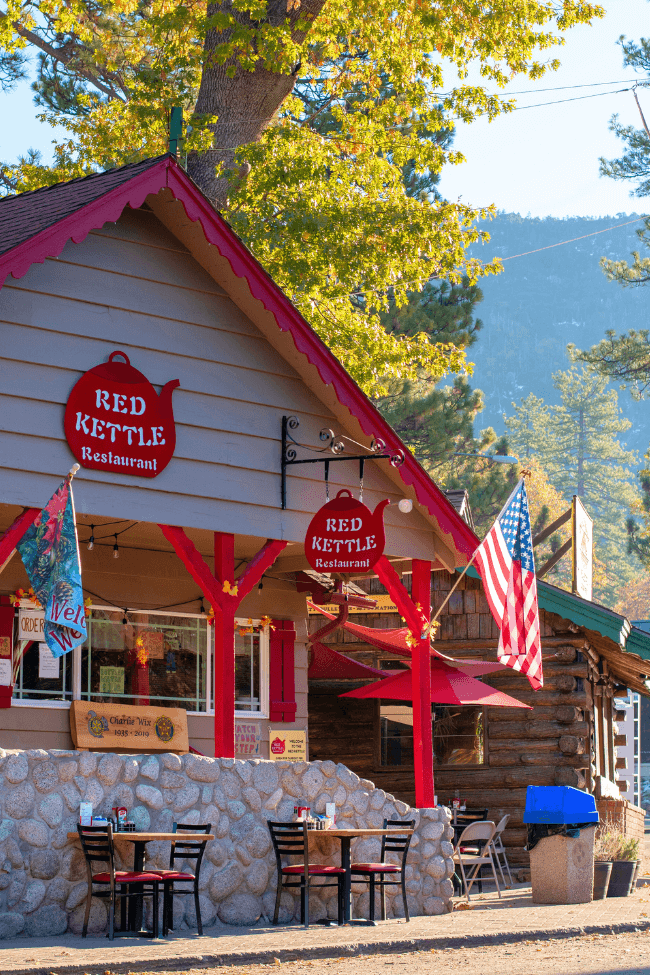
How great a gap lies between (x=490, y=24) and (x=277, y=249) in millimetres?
5126

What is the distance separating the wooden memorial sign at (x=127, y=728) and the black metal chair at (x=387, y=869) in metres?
2.87

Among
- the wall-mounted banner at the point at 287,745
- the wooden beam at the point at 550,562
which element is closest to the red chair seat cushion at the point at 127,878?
the wall-mounted banner at the point at 287,745

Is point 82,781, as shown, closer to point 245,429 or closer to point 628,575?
point 245,429

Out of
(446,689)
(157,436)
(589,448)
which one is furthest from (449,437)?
(589,448)

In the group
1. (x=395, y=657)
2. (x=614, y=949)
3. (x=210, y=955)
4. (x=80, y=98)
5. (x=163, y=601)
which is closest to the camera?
(x=210, y=955)

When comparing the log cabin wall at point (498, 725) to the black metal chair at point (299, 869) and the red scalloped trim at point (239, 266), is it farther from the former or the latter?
the black metal chair at point (299, 869)

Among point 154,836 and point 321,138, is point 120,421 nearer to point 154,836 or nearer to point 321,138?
point 154,836

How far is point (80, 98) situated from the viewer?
73.9 feet

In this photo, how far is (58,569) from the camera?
10.2 m

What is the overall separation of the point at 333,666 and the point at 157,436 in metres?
7.72

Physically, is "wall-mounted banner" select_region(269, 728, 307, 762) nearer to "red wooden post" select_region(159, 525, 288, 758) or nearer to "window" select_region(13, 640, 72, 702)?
"window" select_region(13, 640, 72, 702)

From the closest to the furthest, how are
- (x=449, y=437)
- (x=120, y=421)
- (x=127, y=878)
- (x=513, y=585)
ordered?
(x=127, y=878) < (x=120, y=421) < (x=513, y=585) < (x=449, y=437)

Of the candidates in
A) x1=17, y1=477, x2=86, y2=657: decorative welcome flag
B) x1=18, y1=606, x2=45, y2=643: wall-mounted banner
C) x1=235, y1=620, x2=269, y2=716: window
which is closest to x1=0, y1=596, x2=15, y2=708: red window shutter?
x1=18, y1=606, x2=45, y2=643: wall-mounted banner

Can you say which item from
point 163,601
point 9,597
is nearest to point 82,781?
point 9,597
